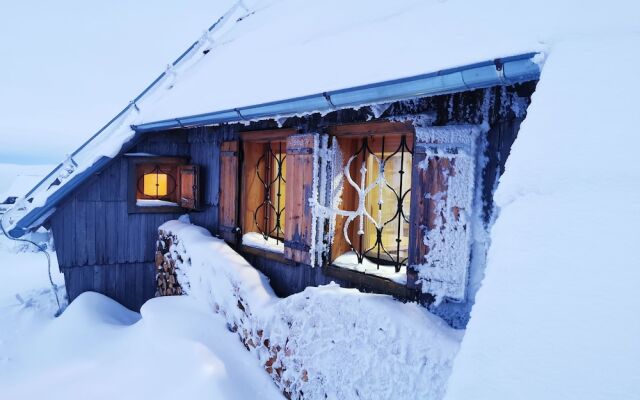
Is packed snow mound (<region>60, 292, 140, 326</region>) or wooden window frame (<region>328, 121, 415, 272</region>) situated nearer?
wooden window frame (<region>328, 121, 415, 272</region>)

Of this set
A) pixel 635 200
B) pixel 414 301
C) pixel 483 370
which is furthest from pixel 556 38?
pixel 414 301

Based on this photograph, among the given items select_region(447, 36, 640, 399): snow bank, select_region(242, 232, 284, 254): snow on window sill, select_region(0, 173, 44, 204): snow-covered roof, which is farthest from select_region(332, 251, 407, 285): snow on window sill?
select_region(0, 173, 44, 204): snow-covered roof

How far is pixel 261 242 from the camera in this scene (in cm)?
472

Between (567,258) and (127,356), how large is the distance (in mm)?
4570

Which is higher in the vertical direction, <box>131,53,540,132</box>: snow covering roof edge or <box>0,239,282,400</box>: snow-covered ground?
<box>131,53,540,132</box>: snow covering roof edge

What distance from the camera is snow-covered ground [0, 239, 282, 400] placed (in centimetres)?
361

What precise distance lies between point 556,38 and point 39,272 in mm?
11745

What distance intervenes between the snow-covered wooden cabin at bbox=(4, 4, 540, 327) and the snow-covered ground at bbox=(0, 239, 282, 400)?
2.46 feet

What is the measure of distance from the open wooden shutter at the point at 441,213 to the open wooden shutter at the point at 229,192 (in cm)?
259

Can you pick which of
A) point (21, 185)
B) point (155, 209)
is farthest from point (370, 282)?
point (21, 185)

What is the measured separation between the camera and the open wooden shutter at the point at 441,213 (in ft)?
8.78

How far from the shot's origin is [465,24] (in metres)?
2.53

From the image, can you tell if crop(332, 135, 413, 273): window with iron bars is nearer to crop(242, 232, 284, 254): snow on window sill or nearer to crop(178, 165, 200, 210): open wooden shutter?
crop(242, 232, 284, 254): snow on window sill

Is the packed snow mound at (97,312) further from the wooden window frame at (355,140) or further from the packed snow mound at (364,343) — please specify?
the wooden window frame at (355,140)
